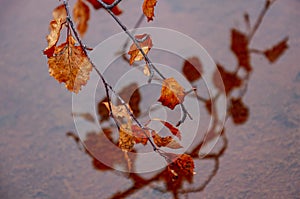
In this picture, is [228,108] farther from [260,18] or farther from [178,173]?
[260,18]

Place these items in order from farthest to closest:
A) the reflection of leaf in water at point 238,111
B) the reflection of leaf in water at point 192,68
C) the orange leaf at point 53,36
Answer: the reflection of leaf in water at point 192,68 < the reflection of leaf in water at point 238,111 < the orange leaf at point 53,36

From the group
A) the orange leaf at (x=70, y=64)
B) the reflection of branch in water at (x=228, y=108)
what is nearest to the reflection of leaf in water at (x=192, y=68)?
the reflection of branch in water at (x=228, y=108)

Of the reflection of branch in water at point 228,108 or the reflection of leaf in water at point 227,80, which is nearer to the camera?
the reflection of branch in water at point 228,108

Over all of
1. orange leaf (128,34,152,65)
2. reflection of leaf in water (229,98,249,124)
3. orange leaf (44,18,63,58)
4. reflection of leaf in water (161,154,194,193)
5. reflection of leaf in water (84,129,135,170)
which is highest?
orange leaf (44,18,63,58)

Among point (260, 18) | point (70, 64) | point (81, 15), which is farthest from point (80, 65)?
point (260, 18)

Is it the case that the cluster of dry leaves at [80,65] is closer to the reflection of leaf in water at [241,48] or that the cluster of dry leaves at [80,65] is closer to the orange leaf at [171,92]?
the orange leaf at [171,92]

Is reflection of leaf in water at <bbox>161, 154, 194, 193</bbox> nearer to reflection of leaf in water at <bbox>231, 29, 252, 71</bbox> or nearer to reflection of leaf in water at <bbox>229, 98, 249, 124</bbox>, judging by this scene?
reflection of leaf in water at <bbox>229, 98, 249, 124</bbox>

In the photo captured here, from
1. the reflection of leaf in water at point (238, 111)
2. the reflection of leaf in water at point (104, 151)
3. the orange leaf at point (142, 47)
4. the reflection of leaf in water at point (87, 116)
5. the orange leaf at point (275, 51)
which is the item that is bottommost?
the reflection of leaf in water at point (238, 111)

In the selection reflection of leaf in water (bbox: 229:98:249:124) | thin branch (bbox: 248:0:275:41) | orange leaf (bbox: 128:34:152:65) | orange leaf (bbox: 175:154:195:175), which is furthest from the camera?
thin branch (bbox: 248:0:275:41)

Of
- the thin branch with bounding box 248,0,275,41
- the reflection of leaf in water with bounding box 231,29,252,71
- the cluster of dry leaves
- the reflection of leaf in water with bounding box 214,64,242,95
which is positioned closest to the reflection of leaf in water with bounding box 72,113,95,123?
the cluster of dry leaves
